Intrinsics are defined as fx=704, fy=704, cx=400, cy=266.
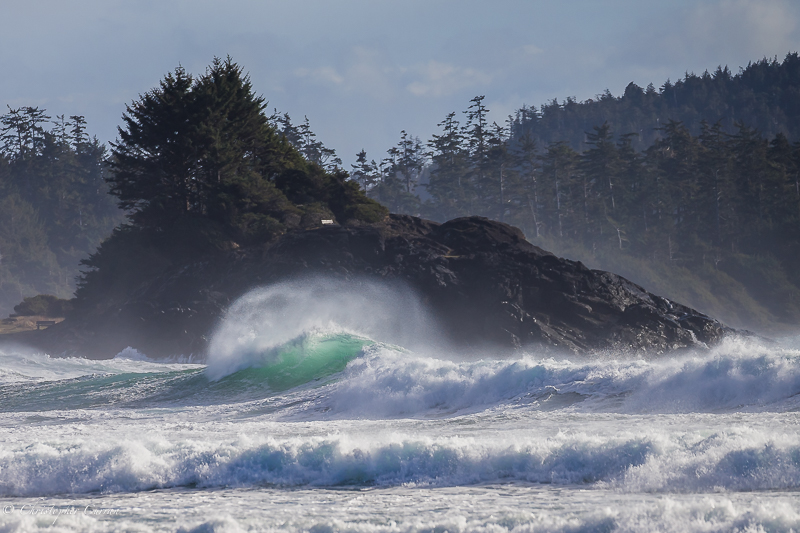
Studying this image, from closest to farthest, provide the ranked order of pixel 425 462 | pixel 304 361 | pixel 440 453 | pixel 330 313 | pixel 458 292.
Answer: pixel 425 462
pixel 440 453
pixel 304 361
pixel 330 313
pixel 458 292

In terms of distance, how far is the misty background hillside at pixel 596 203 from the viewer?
6438 cm

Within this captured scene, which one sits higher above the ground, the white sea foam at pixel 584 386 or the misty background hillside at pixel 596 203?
the misty background hillside at pixel 596 203

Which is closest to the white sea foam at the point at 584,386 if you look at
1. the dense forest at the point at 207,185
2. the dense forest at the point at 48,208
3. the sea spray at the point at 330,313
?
the sea spray at the point at 330,313

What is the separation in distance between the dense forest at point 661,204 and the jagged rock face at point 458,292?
35874 millimetres

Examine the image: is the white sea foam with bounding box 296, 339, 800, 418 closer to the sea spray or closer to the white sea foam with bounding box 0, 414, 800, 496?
the white sea foam with bounding box 0, 414, 800, 496

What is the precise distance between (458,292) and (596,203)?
155 ft

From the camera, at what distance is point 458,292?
2842 cm

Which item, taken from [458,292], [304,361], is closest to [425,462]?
[304,361]

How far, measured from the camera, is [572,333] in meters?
27.0

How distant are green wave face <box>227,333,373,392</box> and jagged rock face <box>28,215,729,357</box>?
638cm

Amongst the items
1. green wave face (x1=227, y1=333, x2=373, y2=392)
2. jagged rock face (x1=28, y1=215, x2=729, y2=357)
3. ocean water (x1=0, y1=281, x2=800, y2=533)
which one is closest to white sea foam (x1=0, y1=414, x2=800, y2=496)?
ocean water (x1=0, y1=281, x2=800, y2=533)

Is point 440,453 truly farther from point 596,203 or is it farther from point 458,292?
point 596,203

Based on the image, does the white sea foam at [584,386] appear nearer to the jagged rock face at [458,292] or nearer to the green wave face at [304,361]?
the green wave face at [304,361]

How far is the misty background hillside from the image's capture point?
64375 mm
